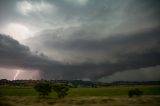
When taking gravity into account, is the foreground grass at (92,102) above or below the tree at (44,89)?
below

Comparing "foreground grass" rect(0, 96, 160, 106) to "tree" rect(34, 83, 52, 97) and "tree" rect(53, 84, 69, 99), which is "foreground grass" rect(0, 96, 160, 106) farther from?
"tree" rect(34, 83, 52, 97)

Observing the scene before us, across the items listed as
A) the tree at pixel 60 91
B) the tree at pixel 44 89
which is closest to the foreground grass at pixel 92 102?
the tree at pixel 60 91

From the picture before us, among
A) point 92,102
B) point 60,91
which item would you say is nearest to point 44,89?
point 60,91

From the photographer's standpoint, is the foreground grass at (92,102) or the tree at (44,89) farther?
the tree at (44,89)

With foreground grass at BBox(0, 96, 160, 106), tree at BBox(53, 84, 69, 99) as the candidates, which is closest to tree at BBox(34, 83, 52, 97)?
tree at BBox(53, 84, 69, 99)

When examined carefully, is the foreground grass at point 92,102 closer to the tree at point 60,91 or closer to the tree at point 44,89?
the tree at point 60,91

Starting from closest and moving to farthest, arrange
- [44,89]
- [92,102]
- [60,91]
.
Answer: [92,102], [60,91], [44,89]

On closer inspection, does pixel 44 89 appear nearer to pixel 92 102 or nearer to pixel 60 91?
pixel 60 91

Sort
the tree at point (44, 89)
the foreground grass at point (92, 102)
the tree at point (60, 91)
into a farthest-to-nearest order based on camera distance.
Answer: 1. the tree at point (44, 89)
2. the tree at point (60, 91)
3. the foreground grass at point (92, 102)

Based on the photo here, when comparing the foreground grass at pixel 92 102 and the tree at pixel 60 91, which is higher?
the tree at pixel 60 91

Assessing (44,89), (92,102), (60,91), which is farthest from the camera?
(44,89)

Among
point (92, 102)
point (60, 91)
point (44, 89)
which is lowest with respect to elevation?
point (92, 102)

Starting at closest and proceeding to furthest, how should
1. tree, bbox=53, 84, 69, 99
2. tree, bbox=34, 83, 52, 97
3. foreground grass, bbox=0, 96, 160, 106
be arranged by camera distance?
foreground grass, bbox=0, 96, 160, 106, tree, bbox=53, 84, 69, 99, tree, bbox=34, 83, 52, 97

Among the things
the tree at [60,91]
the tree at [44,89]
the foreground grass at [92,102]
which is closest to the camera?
the foreground grass at [92,102]
